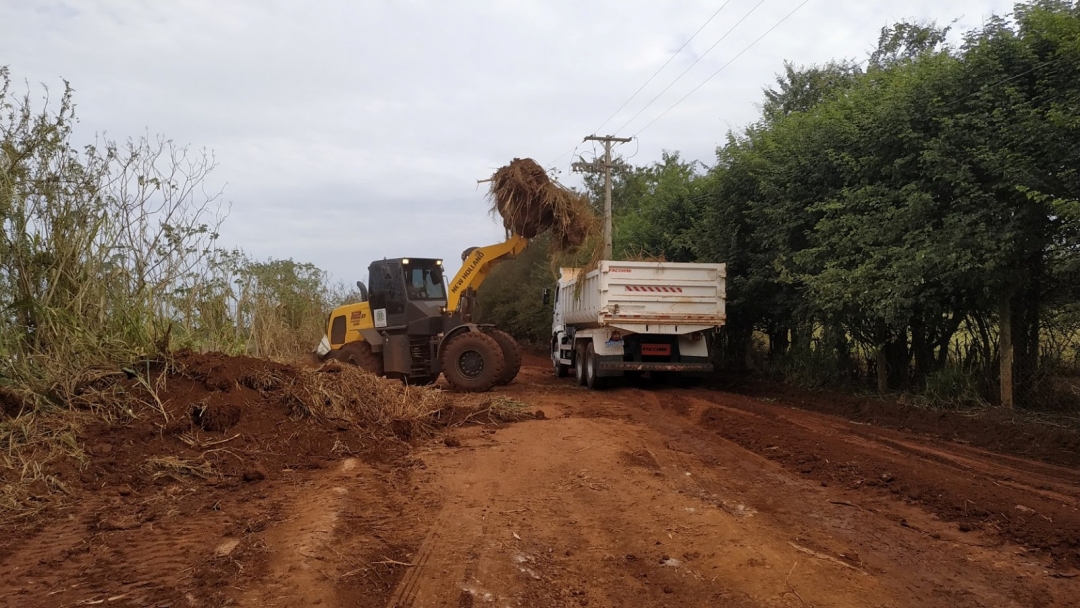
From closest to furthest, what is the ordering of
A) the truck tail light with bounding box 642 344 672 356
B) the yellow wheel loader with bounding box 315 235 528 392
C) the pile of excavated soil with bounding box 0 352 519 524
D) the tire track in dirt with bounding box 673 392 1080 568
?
the tire track in dirt with bounding box 673 392 1080 568
the pile of excavated soil with bounding box 0 352 519 524
the yellow wheel loader with bounding box 315 235 528 392
the truck tail light with bounding box 642 344 672 356

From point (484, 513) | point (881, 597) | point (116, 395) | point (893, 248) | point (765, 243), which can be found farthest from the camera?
point (765, 243)

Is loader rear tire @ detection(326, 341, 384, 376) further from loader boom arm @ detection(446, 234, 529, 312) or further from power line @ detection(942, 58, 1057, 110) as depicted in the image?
power line @ detection(942, 58, 1057, 110)

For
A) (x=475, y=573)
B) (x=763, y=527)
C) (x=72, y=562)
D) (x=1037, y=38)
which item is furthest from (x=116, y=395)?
(x=1037, y=38)

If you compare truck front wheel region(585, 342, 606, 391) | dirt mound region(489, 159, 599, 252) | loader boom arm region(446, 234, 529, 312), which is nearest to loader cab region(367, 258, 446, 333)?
loader boom arm region(446, 234, 529, 312)

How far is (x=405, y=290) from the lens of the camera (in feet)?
46.0

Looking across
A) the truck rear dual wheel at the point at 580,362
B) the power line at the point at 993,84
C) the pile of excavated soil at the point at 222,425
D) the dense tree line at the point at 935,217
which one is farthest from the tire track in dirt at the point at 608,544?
the truck rear dual wheel at the point at 580,362

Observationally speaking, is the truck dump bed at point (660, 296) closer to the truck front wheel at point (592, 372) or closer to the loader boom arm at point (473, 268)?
the truck front wheel at point (592, 372)

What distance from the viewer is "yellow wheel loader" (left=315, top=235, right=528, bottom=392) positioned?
43.8ft

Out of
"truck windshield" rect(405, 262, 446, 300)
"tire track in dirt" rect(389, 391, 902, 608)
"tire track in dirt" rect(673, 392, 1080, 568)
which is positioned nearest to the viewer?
"tire track in dirt" rect(389, 391, 902, 608)

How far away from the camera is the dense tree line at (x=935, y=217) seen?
8477 mm

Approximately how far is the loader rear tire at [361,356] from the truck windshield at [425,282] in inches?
53.8

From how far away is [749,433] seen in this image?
901 centimetres

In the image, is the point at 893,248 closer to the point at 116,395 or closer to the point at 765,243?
the point at 765,243

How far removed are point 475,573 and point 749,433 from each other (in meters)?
5.49
